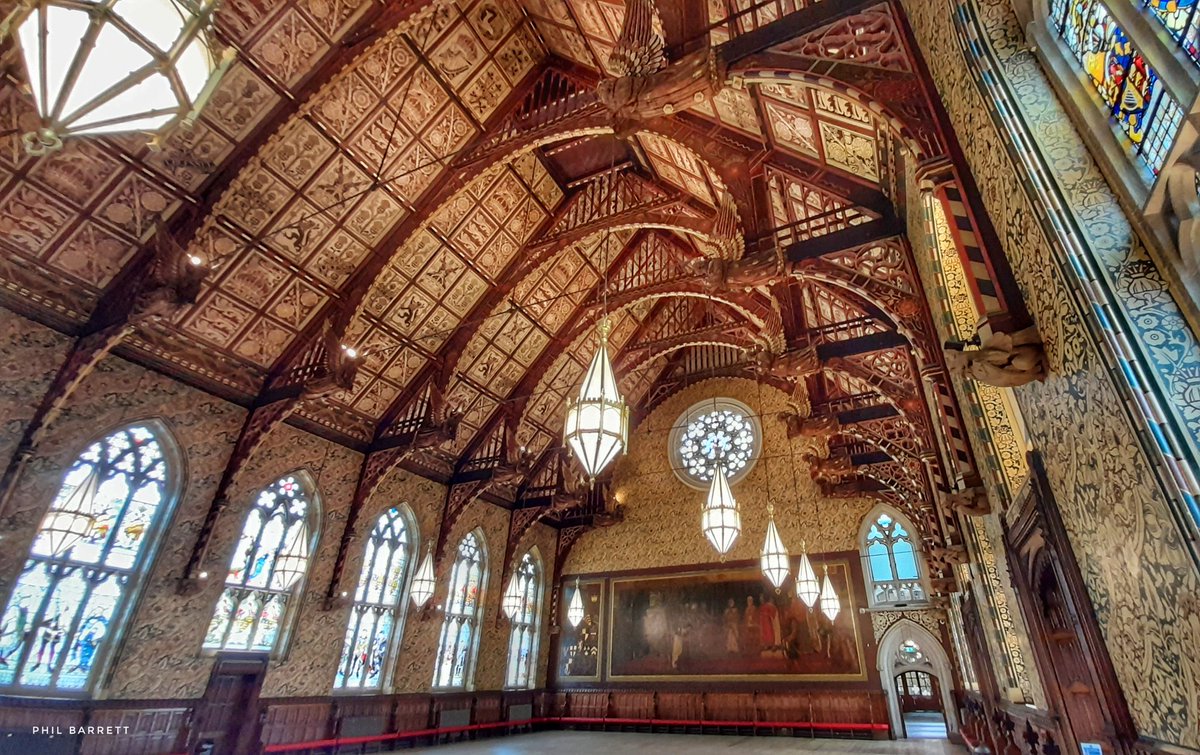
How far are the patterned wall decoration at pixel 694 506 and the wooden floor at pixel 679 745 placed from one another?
174 inches

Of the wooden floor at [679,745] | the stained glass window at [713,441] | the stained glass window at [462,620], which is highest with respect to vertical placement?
the stained glass window at [713,441]

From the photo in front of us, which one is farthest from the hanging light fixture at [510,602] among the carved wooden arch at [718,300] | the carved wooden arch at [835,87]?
the carved wooden arch at [835,87]

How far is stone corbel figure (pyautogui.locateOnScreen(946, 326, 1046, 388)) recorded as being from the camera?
2.59 m

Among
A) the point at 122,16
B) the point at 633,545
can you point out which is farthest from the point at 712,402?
the point at 122,16

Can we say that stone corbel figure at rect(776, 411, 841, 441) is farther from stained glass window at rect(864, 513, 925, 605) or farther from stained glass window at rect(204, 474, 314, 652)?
stained glass window at rect(204, 474, 314, 652)

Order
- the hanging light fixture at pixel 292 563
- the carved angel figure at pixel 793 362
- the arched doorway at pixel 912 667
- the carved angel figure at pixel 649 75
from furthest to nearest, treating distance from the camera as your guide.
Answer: the arched doorway at pixel 912 667 → the hanging light fixture at pixel 292 563 → the carved angel figure at pixel 793 362 → the carved angel figure at pixel 649 75

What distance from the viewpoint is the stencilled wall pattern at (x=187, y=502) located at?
301 inches

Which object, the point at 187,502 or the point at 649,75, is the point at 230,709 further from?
the point at 649,75

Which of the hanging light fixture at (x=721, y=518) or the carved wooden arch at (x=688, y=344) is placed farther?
the carved wooden arch at (x=688, y=344)

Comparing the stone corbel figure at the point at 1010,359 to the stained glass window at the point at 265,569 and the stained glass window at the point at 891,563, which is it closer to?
the stained glass window at the point at 265,569

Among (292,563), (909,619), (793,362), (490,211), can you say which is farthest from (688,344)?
(292,563)

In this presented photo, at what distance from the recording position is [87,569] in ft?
26.6

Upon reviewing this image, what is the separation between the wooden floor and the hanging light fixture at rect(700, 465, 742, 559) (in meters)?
5.51

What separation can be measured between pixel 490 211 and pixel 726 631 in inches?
502
